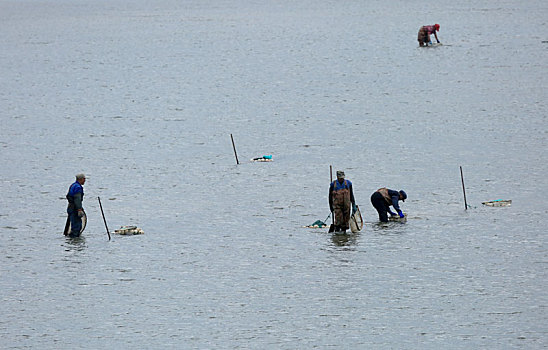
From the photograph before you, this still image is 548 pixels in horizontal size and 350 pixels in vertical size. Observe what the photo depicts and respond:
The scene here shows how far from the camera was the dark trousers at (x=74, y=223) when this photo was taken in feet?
81.4

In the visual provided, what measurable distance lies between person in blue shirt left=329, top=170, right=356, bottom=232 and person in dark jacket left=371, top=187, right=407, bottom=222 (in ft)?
3.22

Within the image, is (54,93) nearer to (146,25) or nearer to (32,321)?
(32,321)

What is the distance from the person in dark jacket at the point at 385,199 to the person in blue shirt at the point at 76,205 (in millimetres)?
7295

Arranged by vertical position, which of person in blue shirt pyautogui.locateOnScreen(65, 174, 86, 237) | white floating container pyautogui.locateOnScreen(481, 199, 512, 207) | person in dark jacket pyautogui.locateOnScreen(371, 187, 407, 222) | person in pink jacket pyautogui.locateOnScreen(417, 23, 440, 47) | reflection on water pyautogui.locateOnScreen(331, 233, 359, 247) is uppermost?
person in pink jacket pyautogui.locateOnScreen(417, 23, 440, 47)

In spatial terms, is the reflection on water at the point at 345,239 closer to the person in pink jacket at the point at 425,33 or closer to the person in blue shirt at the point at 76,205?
the person in blue shirt at the point at 76,205

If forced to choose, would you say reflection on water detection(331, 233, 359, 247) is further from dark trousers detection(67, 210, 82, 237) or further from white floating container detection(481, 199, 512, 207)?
dark trousers detection(67, 210, 82, 237)

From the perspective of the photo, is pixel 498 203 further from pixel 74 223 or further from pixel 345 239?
pixel 74 223

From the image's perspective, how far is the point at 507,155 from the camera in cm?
3581

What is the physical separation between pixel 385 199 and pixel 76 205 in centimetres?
775

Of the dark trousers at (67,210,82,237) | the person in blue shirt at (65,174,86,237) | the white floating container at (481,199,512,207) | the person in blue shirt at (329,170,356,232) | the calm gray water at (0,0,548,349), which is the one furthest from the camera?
the white floating container at (481,199,512,207)

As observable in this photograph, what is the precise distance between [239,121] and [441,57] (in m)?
26.2

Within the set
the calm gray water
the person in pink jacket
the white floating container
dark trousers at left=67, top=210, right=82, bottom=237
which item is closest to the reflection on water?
the calm gray water

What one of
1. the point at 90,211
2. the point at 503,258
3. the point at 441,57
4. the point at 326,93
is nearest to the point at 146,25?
the point at 441,57

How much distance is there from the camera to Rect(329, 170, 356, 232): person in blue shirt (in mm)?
24016
